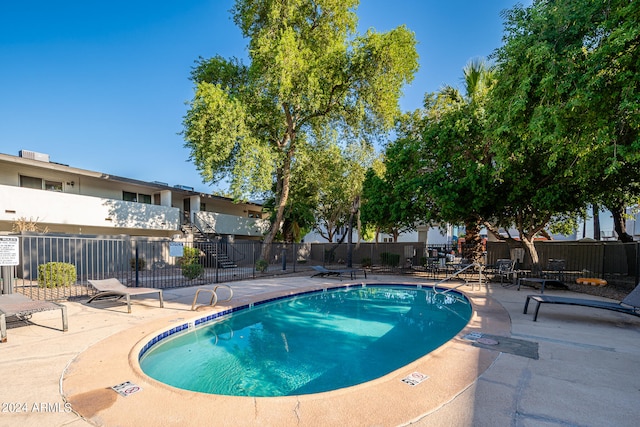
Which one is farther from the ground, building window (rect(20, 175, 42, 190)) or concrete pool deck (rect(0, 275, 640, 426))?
building window (rect(20, 175, 42, 190))

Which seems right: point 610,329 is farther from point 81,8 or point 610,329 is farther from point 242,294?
point 81,8

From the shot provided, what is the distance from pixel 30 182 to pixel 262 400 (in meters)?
21.5

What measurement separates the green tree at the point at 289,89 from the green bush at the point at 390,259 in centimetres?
804

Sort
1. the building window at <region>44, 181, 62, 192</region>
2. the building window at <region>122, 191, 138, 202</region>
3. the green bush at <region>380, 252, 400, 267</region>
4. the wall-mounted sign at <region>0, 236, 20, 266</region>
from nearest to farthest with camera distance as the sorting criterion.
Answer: the wall-mounted sign at <region>0, 236, 20, 266</region>, the building window at <region>44, 181, 62, 192</region>, the building window at <region>122, 191, 138, 202</region>, the green bush at <region>380, 252, 400, 267</region>

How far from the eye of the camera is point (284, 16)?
18.4m

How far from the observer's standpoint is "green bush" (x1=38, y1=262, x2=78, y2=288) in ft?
33.5

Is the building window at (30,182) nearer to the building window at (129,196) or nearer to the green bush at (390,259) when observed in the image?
the building window at (129,196)

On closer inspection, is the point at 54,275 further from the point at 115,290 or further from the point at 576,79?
the point at 576,79

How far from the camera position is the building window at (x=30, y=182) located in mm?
17734

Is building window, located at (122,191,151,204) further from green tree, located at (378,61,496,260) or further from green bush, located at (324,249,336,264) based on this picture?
green tree, located at (378,61,496,260)

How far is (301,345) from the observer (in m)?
6.95

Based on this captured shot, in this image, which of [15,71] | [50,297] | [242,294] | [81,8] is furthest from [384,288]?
[15,71]

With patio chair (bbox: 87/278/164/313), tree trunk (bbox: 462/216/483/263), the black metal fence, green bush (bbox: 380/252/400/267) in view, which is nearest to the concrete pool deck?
patio chair (bbox: 87/278/164/313)

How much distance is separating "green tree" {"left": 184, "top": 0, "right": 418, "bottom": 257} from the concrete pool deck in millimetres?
12915
